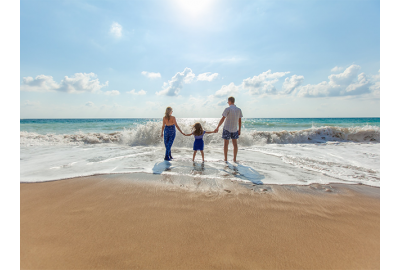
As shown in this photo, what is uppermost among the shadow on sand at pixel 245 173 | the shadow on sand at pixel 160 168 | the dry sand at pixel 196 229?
the shadow on sand at pixel 160 168

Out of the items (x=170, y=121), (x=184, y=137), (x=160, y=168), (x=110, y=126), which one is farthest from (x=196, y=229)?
(x=110, y=126)

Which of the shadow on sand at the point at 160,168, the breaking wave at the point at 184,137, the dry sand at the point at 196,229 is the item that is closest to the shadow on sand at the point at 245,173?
the dry sand at the point at 196,229

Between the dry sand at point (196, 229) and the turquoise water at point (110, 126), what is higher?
the turquoise water at point (110, 126)

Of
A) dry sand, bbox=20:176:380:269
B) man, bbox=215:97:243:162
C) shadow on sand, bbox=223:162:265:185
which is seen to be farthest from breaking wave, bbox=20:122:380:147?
dry sand, bbox=20:176:380:269

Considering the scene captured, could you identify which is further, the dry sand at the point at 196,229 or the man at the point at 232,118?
the man at the point at 232,118

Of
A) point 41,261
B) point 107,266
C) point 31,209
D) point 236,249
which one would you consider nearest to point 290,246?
point 236,249

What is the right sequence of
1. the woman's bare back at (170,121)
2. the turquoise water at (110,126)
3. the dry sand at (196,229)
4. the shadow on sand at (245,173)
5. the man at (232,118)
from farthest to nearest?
the turquoise water at (110,126) → the woman's bare back at (170,121) → the man at (232,118) → the shadow on sand at (245,173) → the dry sand at (196,229)

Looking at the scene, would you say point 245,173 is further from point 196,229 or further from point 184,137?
point 184,137

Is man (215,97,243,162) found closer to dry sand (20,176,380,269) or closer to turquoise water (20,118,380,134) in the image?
dry sand (20,176,380,269)

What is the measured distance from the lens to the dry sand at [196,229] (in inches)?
71.8

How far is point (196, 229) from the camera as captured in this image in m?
2.28

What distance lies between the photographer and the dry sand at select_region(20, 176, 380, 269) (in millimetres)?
1823

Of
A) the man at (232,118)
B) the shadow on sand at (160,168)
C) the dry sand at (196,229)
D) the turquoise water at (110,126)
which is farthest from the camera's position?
the turquoise water at (110,126)

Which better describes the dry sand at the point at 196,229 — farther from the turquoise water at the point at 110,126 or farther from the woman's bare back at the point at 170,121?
Answer: the turquoise water at the point at 110,126
